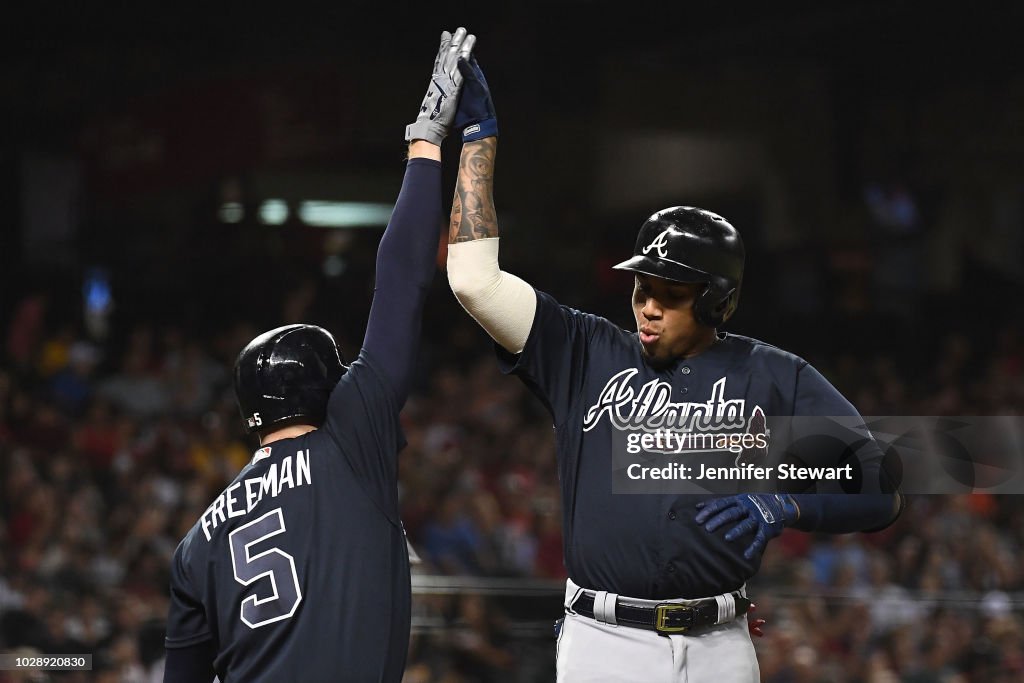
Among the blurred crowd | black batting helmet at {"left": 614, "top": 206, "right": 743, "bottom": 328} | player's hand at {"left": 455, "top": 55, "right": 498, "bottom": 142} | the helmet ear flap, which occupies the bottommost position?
the blurred crowd

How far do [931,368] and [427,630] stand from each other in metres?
7.08

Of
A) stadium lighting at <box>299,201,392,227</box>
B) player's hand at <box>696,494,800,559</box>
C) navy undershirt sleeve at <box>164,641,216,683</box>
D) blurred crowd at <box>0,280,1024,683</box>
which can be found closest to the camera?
navy undershirt sleeve at <box>164,641,216,683</box>

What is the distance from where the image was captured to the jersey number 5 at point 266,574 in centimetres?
238

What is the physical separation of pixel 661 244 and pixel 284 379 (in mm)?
1024

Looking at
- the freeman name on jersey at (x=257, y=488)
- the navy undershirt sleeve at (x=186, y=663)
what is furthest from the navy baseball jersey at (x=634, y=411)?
the navy undershirt sleeve at (x=186, y=663)

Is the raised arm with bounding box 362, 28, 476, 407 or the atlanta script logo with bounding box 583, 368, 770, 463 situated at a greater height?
the raised arm with bounding box 362, 28, 476, 407

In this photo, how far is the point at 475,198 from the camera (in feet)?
9.70

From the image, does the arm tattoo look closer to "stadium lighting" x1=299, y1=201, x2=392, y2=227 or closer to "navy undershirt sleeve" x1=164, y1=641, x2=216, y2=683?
"navy undershirt sleeve" x1=164, y1=641, x2=216, y2=683

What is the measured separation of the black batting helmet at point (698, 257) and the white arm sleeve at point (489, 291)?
267 millimetres

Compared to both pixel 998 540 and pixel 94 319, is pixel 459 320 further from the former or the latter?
pixel 998 540

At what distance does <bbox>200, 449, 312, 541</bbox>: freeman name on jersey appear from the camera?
247 cm

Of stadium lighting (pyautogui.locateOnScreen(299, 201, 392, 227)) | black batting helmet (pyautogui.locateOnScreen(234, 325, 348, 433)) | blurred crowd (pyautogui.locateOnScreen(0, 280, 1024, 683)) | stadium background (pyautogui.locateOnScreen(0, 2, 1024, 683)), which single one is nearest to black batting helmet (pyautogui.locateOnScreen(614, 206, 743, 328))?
black batting helmet (pyautogui.locateOnScreen(234, 325, 348, 433))

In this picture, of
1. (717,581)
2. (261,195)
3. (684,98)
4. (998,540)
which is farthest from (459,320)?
(717,581)

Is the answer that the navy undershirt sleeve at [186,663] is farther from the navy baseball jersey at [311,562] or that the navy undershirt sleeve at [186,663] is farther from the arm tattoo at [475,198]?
the arm tattoo at [475,198]
